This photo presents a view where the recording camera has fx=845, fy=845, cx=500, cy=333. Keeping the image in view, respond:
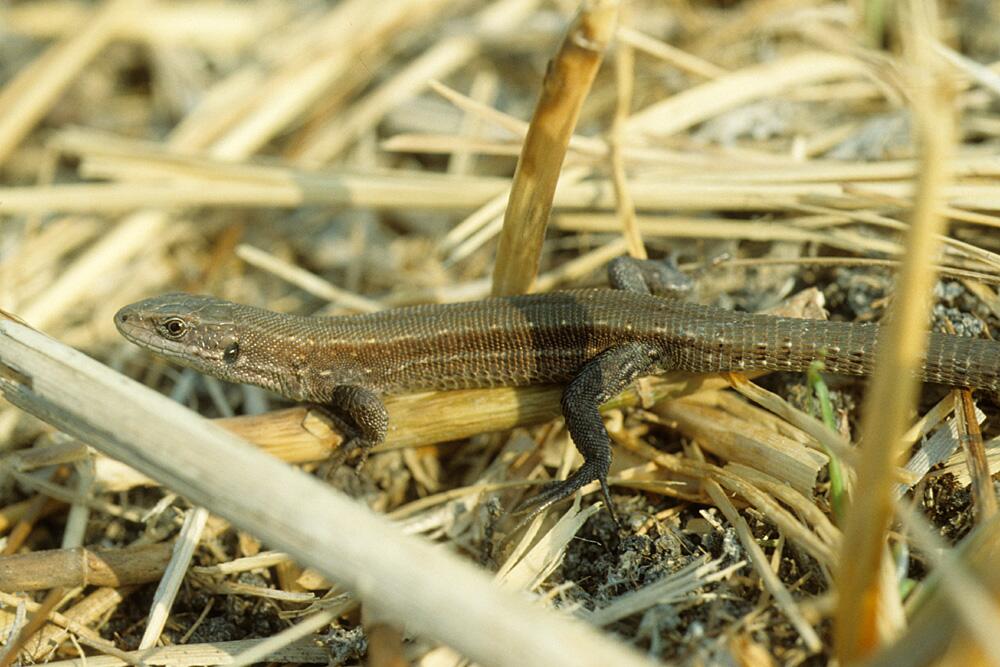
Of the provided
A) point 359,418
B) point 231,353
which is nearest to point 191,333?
point 231,353

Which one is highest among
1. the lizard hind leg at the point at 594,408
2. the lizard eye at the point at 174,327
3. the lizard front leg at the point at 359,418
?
the lizard hind leg at the point at 594,408

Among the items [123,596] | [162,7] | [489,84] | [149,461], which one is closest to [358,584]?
[149,461]

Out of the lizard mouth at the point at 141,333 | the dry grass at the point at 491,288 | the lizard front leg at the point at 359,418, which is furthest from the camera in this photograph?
the lizard mouth at the point at 141,333

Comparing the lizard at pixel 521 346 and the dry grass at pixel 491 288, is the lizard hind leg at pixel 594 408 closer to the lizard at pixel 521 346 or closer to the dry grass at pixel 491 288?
the lizard at pixel 521 346

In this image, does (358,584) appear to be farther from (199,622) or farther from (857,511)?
(199,622)

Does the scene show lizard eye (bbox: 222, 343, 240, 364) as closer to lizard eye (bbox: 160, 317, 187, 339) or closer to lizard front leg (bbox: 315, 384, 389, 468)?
lizard eye (bbox: 160, 317, 187, 339)

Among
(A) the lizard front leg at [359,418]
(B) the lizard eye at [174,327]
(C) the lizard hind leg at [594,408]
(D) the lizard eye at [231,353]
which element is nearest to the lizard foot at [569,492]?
(C) the lizard hind leg at [594,408]

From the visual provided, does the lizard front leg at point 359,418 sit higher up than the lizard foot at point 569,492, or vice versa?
the lizard foot at point 569,492
